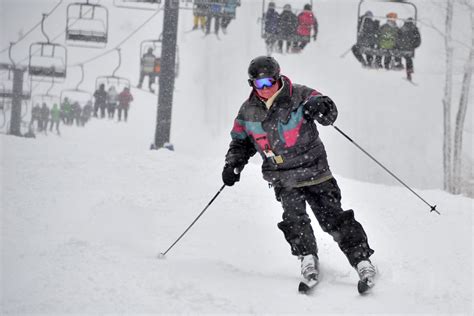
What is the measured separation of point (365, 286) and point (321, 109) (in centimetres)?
118

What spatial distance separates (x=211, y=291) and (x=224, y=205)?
273cm

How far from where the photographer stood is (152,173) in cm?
715

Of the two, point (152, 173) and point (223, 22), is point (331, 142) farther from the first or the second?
point (152, 173)

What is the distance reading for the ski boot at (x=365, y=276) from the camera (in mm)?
3725

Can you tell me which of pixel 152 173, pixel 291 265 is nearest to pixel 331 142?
pixel 152 173

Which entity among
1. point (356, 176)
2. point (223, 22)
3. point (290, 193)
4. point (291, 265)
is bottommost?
point (356, 176)

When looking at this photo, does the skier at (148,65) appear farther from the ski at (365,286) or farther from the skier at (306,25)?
the ski at (365,286)

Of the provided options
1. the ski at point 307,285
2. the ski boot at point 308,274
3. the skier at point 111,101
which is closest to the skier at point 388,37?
the ski boot at point 308,274

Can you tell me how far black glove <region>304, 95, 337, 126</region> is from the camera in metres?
3.84

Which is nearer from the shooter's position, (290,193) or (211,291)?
(211,291)

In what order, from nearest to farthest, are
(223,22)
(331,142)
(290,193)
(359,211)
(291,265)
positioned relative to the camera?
(290,193)
(291,265)
(359,211)
(223,22)
(331,142)

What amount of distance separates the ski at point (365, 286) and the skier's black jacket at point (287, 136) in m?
0.78

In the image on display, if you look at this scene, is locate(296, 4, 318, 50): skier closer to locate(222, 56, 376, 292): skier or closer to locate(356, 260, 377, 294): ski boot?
locate(222, 56, 376, 292): skier

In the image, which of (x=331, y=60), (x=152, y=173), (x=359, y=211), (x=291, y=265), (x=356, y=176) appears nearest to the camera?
(x=291, y=265)
